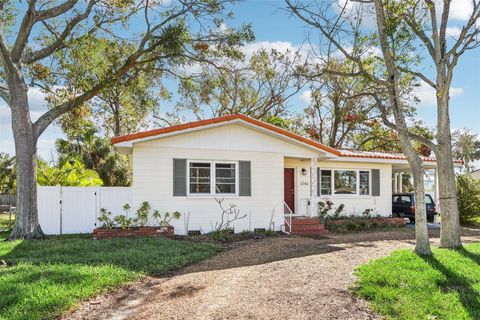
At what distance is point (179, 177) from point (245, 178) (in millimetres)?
2367

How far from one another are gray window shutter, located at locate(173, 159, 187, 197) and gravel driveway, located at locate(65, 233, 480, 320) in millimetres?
4136

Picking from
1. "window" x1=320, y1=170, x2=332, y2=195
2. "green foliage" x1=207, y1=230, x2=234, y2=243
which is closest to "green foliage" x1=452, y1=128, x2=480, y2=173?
"window" x1=320, y1=170, x2=332, y2=195

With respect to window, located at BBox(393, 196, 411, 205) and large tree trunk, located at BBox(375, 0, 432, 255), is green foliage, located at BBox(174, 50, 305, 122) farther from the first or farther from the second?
large tree trunk, located at BBox(375, 0, 432, 255)

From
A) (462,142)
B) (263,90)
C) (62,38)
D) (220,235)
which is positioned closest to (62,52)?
(62,38)

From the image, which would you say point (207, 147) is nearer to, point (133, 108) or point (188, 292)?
point (133, 108)

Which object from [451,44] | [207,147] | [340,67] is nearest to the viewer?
[451,44]

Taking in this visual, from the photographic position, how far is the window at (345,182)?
17.2m

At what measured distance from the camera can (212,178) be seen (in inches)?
530

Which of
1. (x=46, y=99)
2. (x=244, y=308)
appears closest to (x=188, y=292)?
(x=244, y=308)

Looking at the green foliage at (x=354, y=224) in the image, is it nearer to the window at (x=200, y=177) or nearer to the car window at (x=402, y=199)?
the car window at (x=402, y=199)

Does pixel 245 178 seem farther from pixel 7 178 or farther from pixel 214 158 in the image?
pixel 7 178

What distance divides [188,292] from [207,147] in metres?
7.53

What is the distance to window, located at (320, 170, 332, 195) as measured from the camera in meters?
16.9

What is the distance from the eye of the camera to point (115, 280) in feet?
21.7
